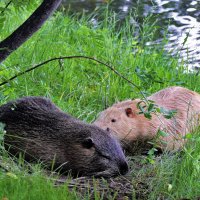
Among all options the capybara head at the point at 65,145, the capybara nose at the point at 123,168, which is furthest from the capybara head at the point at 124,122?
the capybara nose at the point at 123,168

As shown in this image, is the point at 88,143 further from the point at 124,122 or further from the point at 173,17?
the point at 173,17

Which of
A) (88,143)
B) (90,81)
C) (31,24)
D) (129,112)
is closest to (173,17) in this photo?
(90,81)

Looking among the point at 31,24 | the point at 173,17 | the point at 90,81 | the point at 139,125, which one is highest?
the point at 31,24

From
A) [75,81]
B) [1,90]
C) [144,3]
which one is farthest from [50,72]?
[144,3]

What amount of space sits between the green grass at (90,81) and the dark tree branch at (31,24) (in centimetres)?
25

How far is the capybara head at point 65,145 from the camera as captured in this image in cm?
441

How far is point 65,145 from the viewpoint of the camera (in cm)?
445

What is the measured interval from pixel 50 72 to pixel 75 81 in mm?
254

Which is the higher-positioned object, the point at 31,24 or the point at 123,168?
the point at 31,24

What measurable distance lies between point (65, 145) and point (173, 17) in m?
5.09

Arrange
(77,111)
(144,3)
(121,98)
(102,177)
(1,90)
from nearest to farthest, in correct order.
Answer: (102,177)
(1,90)
(77,111)
(121,98)
(144,3)

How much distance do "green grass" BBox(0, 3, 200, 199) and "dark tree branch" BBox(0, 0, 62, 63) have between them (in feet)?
0.81

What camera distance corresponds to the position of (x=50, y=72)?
6.14 meters

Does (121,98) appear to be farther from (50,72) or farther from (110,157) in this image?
(110,157)
